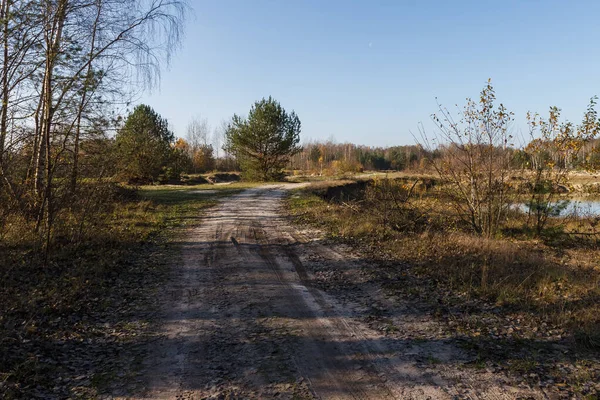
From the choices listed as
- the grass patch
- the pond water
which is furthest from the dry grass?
the grass patch

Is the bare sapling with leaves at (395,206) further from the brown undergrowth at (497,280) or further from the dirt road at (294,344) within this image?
the dirt road at (294,344)

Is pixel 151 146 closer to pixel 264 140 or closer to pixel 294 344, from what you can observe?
pixel 264 140

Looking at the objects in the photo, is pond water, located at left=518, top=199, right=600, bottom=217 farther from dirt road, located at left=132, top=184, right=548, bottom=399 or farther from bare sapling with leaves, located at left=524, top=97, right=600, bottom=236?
dirt road, located at left=132, top=184, right=548, bottom=399

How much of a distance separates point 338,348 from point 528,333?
2.65 meters

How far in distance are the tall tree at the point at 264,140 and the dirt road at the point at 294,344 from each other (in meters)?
27.8

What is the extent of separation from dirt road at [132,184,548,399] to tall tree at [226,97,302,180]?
1093 inches

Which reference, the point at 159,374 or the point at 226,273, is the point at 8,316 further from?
the point at 226,273

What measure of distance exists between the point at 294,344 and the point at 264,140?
31.9 meters

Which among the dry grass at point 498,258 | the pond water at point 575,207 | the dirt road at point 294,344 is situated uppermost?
the pond water at point 575,207

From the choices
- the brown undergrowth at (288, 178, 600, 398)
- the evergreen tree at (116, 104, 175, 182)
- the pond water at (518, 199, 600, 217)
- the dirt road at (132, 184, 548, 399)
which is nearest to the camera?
the dirt road at (132, 184, 548, 399)

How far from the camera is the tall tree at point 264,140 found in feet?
114

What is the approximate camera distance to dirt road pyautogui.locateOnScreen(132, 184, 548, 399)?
150 inches

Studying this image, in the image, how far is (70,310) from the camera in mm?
5961

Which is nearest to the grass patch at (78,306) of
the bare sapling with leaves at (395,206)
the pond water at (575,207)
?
the bare sapling with leaves at (395,206)
